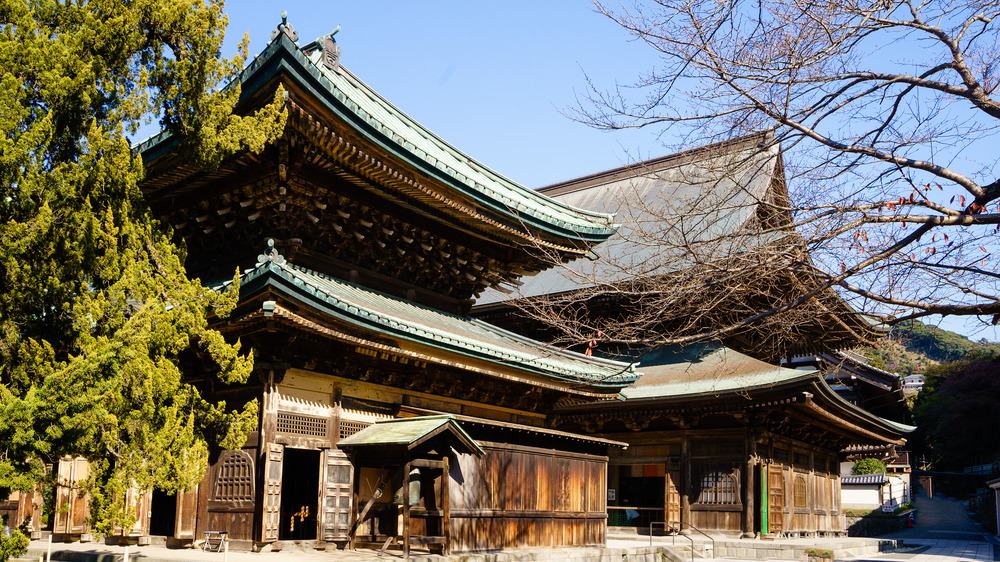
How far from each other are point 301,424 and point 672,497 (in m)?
11.5

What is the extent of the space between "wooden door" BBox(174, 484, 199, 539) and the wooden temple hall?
0.07 ft

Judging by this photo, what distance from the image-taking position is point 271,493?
11.2 metres

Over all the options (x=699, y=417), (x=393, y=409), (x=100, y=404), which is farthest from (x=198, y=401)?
(x=699, y=417)

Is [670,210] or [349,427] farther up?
[670,210]

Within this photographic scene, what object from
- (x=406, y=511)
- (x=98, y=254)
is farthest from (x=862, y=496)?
(x=98, y=254)

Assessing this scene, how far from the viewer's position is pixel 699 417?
65.4ft

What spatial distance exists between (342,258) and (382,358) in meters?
2.16

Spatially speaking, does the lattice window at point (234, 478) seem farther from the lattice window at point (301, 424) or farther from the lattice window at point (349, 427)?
the lattice window at point (349, 427)

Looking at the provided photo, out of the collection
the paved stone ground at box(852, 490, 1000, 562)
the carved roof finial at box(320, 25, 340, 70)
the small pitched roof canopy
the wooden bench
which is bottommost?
the paved stone ground at box(852, 490, 1000, 562)

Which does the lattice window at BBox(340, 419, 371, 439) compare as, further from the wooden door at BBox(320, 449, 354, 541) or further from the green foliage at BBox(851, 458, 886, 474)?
the green foliage at BBox(851, 458, 886, 474)

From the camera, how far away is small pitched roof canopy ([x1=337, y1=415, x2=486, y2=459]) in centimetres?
1083

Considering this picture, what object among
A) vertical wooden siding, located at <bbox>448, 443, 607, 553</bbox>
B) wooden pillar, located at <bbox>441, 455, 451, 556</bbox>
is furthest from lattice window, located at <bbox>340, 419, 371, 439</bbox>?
wooden pillar, located at <bbox>441, 455, 451, 556</bbox>

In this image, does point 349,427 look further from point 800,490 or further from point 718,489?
point 800,490

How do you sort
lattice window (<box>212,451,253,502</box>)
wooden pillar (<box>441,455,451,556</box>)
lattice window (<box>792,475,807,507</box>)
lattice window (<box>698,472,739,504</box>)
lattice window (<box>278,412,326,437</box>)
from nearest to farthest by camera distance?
lattice window (<box>212,451,253,502</box>)
wooden pillar (<box>441,455,451,556</box>)
lattice window (<box>278,412,326,437</box>)
lattice window (<box>698,472,739,504</box>)
lattice window (<box>792,475,807,507</box>)
